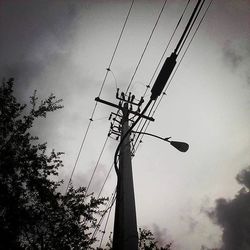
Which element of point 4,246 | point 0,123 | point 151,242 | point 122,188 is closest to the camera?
point 122,188


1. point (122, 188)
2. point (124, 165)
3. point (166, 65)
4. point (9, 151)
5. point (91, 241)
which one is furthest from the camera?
point (91, 241)

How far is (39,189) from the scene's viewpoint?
11.8 meters

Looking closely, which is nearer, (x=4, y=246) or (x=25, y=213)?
(x=4, y=246)

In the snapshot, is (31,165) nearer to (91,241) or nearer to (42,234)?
(42,234)

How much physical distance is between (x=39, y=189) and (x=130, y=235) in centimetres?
989

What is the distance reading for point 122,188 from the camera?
162 inches

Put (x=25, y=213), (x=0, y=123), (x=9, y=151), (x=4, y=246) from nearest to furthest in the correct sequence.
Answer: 1. (x=4, y=246)
2. (x=25, y=213)
3. (x=9, y=151)
4. (x=0, y=123)

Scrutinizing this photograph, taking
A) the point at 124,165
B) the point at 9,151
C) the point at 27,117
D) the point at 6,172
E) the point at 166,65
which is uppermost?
the point at 27,117

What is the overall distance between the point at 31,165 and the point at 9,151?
56.7 inches

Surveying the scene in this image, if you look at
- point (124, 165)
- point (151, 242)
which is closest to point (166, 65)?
point (124, 165)

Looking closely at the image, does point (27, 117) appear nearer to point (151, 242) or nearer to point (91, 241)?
point (91, 241)

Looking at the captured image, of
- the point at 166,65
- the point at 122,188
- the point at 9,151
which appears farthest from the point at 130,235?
the point at 9,151

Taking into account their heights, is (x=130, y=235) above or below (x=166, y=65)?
below

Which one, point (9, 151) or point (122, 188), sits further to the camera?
point (9, 151)
